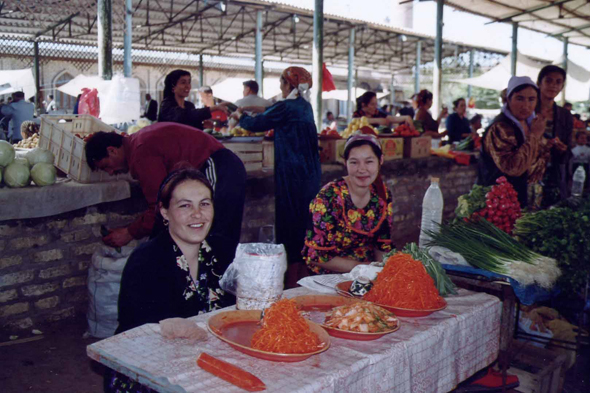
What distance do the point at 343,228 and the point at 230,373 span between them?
1.76m

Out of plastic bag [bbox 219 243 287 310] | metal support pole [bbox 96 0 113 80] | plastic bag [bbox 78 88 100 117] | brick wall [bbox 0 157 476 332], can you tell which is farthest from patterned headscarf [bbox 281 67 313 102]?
plastic bag [bbox 78 88 100 117]

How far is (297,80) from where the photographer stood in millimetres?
4812

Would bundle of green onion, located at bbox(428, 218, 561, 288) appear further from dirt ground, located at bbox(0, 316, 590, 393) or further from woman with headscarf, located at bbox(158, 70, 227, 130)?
woman with headscarf, located at bbox(158, 70, 227, 130)

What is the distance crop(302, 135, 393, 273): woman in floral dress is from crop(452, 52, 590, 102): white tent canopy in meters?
12.4

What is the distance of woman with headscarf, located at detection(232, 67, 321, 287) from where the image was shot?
15.7 feet

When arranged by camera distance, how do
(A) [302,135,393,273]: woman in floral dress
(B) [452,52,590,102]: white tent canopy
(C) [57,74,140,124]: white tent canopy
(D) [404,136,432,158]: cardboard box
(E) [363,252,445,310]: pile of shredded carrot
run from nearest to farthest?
(E) [363,252,445,310]: pile of shredded carrot → (A) [302,135,393,273]: woman in floral dress → (C) [57,74,140,124]: white tent canopy → (D) [404,136,432,158]: cardboard box → (B) [452,52,590,102]: white tent canopy

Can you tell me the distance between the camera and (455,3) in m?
13.7

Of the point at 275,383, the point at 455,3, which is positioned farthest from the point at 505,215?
the point at 455,3

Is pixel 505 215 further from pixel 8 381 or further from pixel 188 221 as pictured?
pixel 8 381

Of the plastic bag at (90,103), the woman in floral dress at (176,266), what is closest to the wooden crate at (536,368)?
the woman in floral dress at (176,266)

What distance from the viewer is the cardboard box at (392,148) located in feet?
23.6

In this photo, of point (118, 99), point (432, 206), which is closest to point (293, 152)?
point (432, 206)

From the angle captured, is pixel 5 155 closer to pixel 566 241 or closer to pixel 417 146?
pixel 566 241

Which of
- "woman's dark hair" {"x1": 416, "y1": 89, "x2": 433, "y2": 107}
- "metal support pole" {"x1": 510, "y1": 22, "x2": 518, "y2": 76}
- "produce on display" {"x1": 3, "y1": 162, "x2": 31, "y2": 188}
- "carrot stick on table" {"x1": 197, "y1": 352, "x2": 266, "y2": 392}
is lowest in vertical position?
"carrot stick on table" {"x1": 197, "y1": 352, "x2": 266, "y2": 392}
